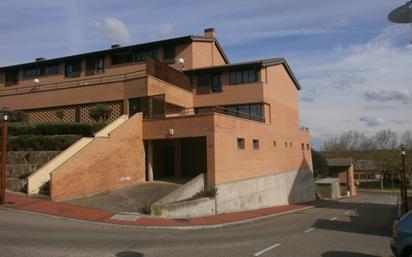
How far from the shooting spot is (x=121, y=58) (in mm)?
40000

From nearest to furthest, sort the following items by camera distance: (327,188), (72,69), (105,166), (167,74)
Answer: (105,166), (167,74), (72,69), (327,188)

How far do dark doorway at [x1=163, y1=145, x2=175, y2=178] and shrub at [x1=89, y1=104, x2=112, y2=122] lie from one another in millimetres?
4571

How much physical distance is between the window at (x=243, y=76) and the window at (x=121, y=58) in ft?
31.2

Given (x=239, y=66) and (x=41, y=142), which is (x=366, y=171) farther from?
(x=41, y=142)

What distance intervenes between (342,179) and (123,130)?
64036 millimetres

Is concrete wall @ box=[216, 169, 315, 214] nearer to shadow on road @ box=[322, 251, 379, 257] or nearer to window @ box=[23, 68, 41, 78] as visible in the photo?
shadow on road @ box=[322, 251, 379, 257]

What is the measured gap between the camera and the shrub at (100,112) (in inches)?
1201

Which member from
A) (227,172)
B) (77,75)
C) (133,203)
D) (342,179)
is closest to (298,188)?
(227,172)

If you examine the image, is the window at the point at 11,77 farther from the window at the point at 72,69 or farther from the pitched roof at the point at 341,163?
the pitched roof at the point at 341,163

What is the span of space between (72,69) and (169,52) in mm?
9470

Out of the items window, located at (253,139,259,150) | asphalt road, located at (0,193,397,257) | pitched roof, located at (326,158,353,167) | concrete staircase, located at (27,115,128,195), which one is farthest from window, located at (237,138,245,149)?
pitched roof, located at (326,158,353,167)

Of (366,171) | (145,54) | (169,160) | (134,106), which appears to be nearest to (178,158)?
(169,160)

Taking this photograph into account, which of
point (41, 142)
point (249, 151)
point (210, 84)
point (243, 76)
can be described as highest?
point (243, 76)

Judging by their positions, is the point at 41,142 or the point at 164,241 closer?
the point at 164,241
